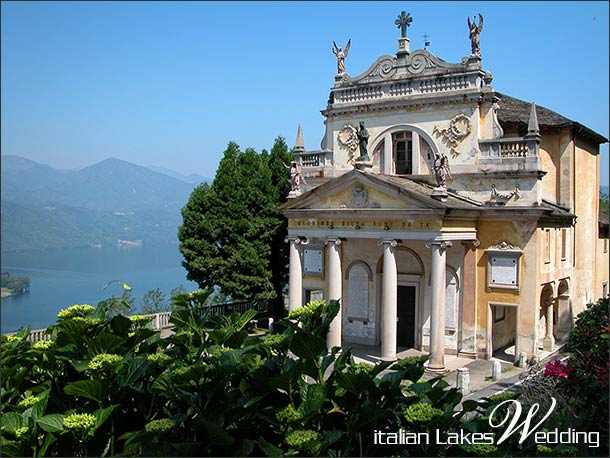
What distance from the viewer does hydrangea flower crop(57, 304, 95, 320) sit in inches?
377

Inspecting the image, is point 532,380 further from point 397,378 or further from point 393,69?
point 393,69

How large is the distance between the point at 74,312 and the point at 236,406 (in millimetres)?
3899

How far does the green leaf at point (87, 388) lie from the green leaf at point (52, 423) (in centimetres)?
33

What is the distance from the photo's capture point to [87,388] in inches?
293

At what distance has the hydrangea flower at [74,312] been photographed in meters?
9.59

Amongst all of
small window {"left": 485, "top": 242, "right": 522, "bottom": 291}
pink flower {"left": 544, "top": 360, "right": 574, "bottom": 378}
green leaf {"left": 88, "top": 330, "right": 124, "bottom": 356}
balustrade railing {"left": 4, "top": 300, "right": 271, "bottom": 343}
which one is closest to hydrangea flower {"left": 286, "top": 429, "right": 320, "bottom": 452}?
green leaf {"left": 88, "top": 330, "right": 124, "bottom": 356}

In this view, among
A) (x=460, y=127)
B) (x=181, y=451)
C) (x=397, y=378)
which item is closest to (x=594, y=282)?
(x=460, y=127)

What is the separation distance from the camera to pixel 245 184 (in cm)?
2938

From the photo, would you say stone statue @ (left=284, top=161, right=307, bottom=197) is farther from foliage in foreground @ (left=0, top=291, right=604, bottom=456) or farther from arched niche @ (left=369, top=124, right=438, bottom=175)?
foliage in foreground @ (left=0, top=291, right=604, bottom=456)

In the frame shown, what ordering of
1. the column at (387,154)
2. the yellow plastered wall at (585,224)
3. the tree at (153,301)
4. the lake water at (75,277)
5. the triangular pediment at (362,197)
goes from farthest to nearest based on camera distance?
1. the lake water at (75,277)
2. the tree at (153,301)
3. the yellow plastered wall at (585,224)
4. the column at (387,154)
5. the triangular pediment at (362,197)

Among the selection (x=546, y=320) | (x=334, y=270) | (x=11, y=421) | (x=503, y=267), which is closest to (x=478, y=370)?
(x=503, y=267)

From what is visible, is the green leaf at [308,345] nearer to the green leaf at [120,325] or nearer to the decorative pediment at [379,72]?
the green leaf at [120,325]

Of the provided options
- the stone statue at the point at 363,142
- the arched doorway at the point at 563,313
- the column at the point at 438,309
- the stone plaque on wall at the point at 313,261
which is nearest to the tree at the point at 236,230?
the stone plaque on wall at the point at 313,261

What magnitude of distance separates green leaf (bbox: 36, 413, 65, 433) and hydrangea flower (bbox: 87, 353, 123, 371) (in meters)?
0.72
